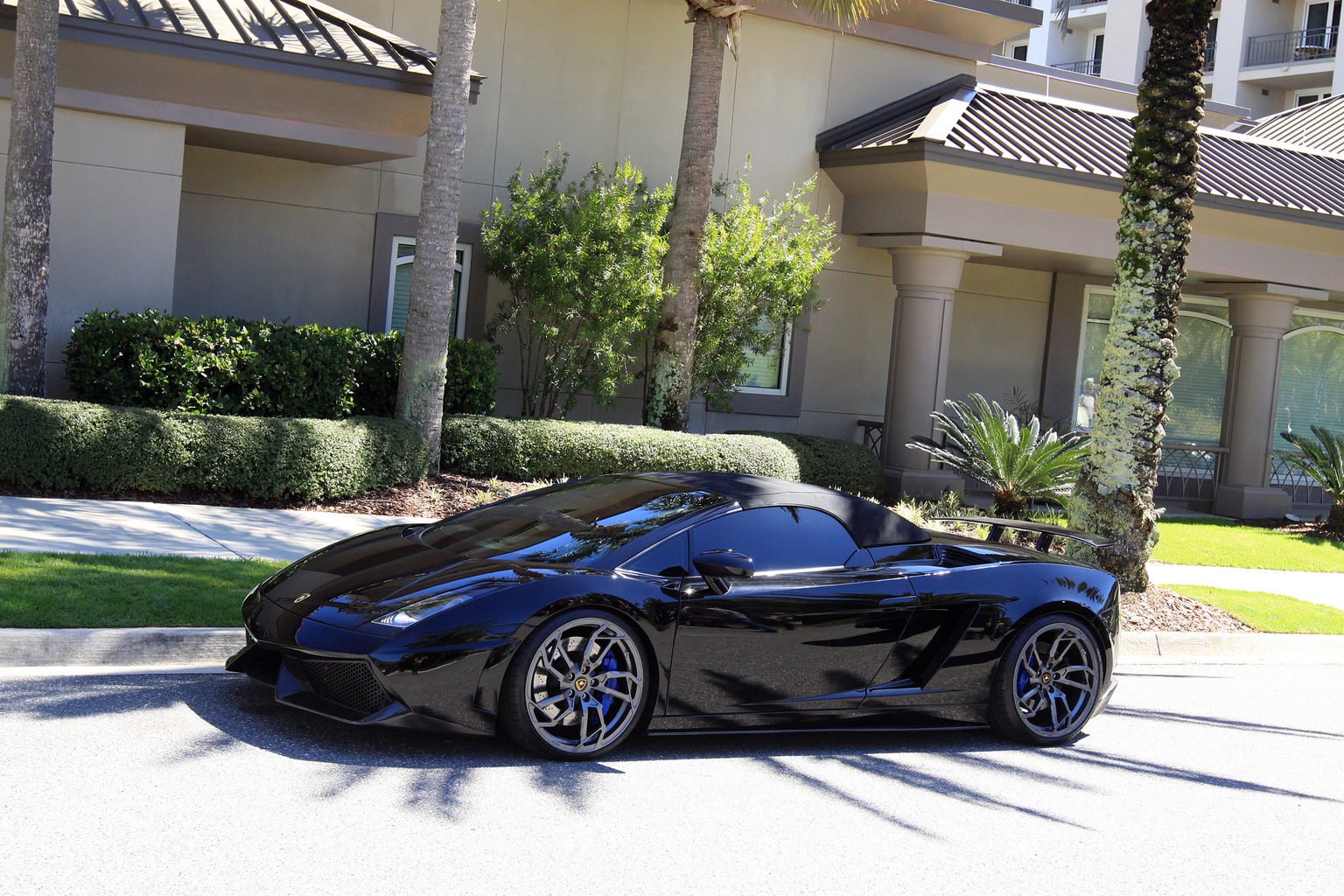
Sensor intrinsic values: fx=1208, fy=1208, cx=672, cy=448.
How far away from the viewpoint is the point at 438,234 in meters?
11.8

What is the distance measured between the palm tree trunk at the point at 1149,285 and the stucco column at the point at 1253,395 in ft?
28.3

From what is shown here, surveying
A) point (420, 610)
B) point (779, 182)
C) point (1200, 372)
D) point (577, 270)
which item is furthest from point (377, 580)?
point (1200, 372)

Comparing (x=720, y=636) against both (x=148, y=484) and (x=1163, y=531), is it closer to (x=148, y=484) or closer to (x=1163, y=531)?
(x=148, y=484)

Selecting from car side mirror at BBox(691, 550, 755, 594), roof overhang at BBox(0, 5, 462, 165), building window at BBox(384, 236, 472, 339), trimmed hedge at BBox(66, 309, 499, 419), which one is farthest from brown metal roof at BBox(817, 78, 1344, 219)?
car side mirror at BBox(691, 550, 755, 594)

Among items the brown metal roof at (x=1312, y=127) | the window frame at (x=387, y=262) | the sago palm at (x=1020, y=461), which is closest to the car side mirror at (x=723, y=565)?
the sago palm at (x=1020, y=461)

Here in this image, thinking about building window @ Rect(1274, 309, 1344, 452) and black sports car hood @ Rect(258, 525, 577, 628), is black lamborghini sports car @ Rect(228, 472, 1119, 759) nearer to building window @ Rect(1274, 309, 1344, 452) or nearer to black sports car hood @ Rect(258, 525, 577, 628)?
black sports car hood @ Rect(258, 525, 577, 628)

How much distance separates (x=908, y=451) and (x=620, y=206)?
17.2ft

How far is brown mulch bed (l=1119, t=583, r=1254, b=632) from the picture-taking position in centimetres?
998

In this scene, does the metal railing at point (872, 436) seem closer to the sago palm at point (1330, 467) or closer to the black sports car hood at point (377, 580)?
the sago palm at point (1330, 467)

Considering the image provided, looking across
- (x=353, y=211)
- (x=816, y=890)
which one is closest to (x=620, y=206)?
(x=353, y=211)

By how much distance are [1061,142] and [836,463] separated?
5.52 m

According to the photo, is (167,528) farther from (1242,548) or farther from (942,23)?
(942,23)

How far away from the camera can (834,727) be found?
5797mm

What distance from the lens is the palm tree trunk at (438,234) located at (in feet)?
38.5
